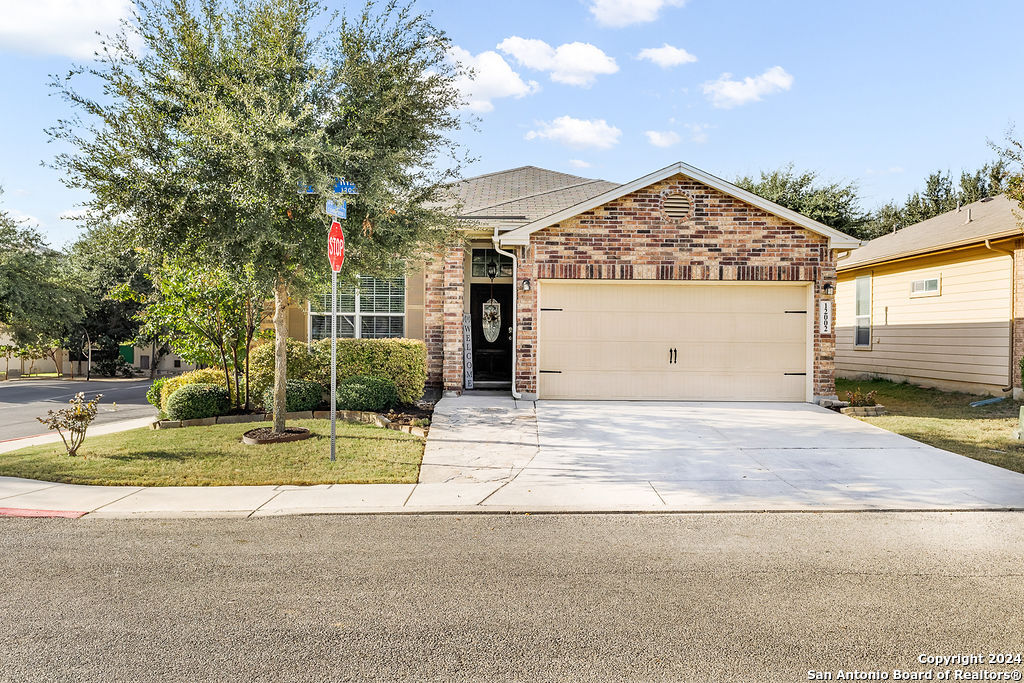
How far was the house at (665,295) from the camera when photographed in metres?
12.8

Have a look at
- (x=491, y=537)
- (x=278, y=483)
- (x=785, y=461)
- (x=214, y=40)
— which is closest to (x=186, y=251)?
(x=214, y=40)

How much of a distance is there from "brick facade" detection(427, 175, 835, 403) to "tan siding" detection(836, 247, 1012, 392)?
4468mm

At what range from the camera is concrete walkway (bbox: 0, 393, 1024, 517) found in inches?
258

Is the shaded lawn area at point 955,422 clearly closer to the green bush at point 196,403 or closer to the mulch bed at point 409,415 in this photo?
the mulch bed at point 409,415

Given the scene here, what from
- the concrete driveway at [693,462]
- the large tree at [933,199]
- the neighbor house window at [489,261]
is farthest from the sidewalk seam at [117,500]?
the large tree at [933,199]

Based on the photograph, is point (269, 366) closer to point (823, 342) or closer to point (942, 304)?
point (823, 342)

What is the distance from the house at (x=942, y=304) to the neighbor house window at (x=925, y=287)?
1.0 inches

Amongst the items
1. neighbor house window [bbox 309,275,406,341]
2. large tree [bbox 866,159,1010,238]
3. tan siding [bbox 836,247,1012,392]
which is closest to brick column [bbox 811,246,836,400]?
tan siding [bbox 836,247,1012,392]

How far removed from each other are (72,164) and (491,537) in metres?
7.04

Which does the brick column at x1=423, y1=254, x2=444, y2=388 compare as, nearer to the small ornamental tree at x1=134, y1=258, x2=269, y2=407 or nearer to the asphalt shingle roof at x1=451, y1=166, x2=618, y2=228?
the asphalt shingle roof at x1=451, y1=166, x2=618, y2=228

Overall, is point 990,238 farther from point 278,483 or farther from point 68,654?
point 68,654

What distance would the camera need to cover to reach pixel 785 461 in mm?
8516

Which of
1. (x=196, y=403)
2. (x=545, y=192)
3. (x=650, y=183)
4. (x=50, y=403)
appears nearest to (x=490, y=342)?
(x=545, y=192)

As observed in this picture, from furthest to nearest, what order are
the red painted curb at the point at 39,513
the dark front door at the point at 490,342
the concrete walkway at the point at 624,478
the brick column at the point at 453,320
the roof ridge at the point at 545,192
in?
the roof ridge at the point at 545,192 → the dark front door at the point at 490,342 → the brick column at the point at 453,320 → the concrete walkway at the point at 624,478 → the red painted curb at the point at 39,513
